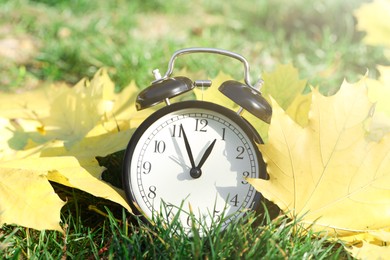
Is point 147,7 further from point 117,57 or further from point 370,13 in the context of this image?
point 370,13

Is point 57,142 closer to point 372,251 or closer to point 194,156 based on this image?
point 194,156

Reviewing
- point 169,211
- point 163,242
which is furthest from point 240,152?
point 163,242

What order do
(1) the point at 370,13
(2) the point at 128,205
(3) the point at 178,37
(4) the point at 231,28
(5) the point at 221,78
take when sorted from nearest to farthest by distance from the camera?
1. (2) the point at 128,205
2. (5) the point at 221,78
3. (1) the point at 370,13
4. (3) the point at 178,37
5. (4) the point at 231,28

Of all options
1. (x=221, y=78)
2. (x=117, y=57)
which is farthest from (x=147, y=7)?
(x=221, y=78)

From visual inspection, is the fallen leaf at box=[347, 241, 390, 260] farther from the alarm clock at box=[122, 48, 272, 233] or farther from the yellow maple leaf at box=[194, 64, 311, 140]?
the yellow maple leaf at box=[194, 64, 311, 140]

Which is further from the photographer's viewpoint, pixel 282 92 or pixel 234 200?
pixel 282 92
